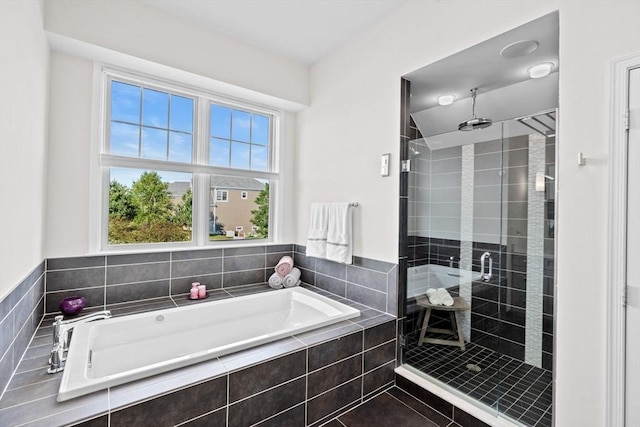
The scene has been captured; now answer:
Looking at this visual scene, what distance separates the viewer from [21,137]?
5.09 feet

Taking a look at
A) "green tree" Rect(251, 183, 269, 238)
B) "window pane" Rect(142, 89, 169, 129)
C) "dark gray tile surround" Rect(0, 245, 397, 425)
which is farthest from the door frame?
"window pane" Rect(142, 89, 169, 129)

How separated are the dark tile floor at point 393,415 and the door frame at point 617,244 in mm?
810

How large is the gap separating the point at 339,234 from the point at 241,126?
1.56 m

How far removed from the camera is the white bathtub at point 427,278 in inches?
93.3

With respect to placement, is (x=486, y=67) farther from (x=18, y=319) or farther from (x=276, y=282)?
(x=18, y=319)

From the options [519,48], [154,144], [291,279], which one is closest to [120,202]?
[154,144]

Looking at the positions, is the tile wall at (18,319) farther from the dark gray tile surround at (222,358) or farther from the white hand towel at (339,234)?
the white hand towel at (339,234)

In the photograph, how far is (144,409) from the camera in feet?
4.28

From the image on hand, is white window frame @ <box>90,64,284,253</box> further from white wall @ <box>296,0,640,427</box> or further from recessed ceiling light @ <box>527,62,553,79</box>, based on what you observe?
recessed ceiling light @ <box>527,62,553,79</box>

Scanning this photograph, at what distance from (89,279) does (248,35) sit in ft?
7.91

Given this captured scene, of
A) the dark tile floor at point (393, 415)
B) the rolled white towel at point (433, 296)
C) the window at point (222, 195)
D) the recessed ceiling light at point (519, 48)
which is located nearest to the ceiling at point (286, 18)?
the recessed ceiling light at point (519, 48)

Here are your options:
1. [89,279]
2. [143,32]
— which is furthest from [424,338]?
[143,32]

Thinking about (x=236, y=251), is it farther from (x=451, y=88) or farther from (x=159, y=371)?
(x=451, y=88)

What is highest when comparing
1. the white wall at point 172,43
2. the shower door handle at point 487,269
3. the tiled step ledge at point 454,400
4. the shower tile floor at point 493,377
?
the white wall at point 172,43
